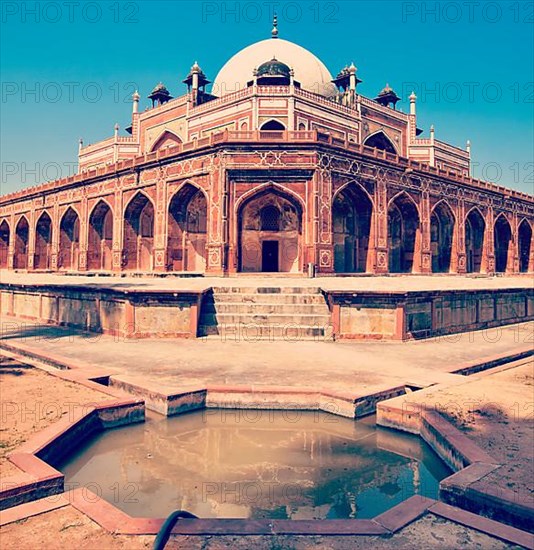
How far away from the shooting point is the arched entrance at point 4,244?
115 feet

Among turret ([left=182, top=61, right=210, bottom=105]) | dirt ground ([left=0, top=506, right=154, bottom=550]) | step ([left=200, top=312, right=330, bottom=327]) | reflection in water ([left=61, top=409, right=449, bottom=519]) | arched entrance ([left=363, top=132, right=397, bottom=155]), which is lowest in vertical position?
reflection in water ([left=61, top=409, right=449, bottom=519])

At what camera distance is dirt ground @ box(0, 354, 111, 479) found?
3502mm

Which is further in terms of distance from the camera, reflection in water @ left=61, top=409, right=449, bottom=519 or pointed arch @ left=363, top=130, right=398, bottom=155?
pointed arch @ left=363, top=130, right=398, bottom=155

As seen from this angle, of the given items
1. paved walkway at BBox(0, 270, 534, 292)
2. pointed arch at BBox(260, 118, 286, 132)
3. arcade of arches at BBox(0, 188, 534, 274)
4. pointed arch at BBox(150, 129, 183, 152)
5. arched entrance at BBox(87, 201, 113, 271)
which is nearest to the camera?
paved walkway at BBox(0, 270, 534, 292)

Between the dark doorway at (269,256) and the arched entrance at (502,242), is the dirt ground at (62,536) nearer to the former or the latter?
the dark doorway at (269,256)

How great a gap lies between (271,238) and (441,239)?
11.5m

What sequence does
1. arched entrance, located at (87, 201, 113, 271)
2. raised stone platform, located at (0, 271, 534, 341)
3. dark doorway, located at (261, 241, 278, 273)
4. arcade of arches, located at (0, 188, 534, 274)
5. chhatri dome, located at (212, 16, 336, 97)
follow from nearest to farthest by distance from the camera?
raised stone platform, located at (0, 271, 534, 341) → arcade of arches, located at (0, 188, 534, 274) → dark doorway, located at (261, 241, 278, 273) → arched entrance, located at (87, 201, 113, 271) → chhatri dome, located at (212, 16, 336, 97)

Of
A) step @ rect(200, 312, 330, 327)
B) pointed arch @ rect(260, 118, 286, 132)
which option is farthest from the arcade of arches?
step @ rect(200, 312, 330, 327)

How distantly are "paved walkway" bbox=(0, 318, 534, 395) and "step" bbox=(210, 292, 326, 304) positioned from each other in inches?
62.4

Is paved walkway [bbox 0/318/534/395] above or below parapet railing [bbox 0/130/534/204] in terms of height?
below

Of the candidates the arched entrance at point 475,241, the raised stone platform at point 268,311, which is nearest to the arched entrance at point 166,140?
the arched entrance at point 475,241

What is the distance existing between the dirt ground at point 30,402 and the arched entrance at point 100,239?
21.8m

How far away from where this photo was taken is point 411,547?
2.18 metres

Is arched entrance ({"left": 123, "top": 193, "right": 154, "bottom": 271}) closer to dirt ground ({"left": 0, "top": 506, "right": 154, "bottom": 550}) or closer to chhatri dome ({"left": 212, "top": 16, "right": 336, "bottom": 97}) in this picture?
chhatri dome ({"left": 212, "top": 16, "right": 336, "bottom": 97})
